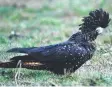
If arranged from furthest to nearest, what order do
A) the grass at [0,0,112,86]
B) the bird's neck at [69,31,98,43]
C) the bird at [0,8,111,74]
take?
1. the bird's neck at [69,31,98,43]
2. the bird at [0,8,111,74]
3. the grass at [0,0,112,86]

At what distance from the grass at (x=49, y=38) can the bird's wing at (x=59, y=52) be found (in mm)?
318

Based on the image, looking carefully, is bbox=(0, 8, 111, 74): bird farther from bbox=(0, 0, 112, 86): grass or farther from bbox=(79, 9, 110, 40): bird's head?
bbox=(79, 9, 110, 40): bird's head

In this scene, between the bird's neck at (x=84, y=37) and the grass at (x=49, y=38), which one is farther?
the bird's neck at (x=84, y=37)

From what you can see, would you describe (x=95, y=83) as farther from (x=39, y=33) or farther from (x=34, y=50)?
(x=39, y=33)

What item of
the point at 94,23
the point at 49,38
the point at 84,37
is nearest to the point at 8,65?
the point at 84,37

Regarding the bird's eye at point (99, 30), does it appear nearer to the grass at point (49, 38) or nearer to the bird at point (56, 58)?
the bird at point (56, 58)

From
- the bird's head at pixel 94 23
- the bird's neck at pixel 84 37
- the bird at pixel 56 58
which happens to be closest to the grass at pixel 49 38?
the bird at pixel 56 58

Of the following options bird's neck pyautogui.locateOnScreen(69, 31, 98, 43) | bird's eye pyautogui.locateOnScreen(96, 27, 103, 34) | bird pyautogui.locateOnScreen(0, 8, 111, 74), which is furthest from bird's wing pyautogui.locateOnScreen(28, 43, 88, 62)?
→ bird's eye pyautogui.locateOnScreen(96, 27, 103, 34)

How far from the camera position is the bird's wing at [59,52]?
936cm

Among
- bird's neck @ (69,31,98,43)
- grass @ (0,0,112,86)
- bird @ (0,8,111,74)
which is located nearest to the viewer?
grass @ (0,0,112,86)

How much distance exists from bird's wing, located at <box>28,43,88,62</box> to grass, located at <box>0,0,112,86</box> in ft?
1.04

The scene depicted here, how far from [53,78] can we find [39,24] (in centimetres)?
950

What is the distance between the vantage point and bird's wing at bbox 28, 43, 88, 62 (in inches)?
368

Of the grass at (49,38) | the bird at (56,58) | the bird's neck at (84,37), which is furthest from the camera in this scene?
the bird's neck at (84,37)
